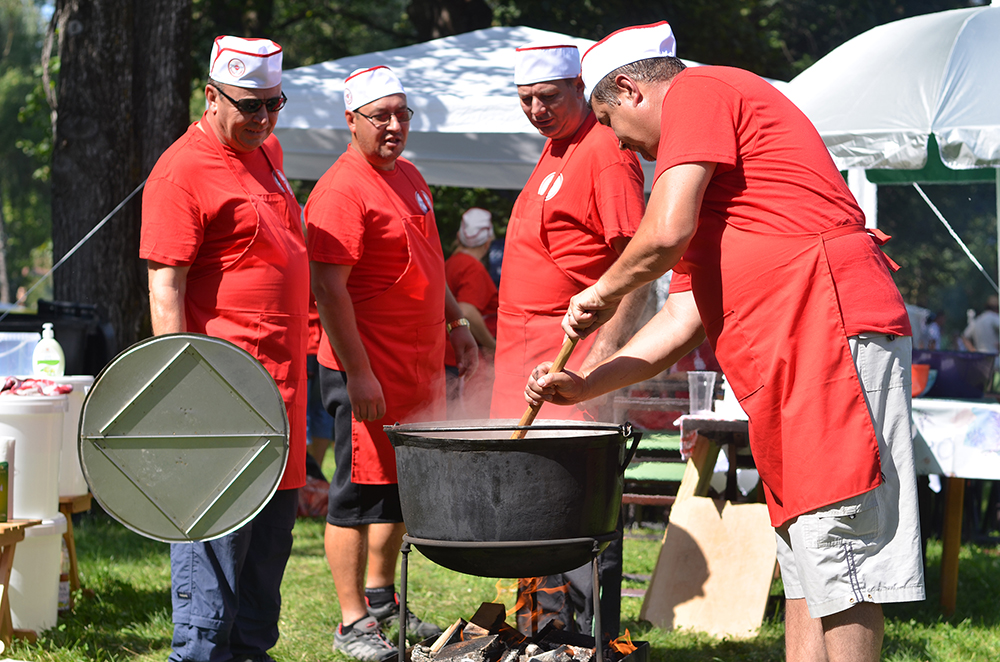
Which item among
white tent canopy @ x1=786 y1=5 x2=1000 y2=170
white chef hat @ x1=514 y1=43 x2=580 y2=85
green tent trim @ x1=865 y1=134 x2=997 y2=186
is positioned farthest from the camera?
green tent trim @ x1=865 y1=134 x2=997 y2=186

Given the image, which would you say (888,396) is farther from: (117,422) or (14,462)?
(14,462)

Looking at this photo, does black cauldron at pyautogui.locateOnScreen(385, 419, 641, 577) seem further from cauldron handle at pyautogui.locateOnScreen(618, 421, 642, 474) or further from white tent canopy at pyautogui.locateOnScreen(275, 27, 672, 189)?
white tent canopy at pyautogui.locateOnScreen(275, 27, 672, 189)

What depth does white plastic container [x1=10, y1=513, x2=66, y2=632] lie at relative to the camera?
387cm

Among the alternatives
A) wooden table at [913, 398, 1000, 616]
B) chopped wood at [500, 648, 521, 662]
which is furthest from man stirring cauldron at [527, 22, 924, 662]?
wooden table at [913, 398, 1000, 616]

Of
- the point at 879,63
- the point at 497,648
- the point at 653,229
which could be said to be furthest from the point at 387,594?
the point at 879,63

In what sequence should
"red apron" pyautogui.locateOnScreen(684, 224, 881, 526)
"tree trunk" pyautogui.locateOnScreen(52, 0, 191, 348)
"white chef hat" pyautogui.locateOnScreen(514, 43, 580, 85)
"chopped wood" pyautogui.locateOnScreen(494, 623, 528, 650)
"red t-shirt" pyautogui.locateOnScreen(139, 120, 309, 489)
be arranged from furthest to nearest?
"tree trunk" pyautogui.locateOnScreen(52, 0, 191, 348), "white chef hat" pyautogui.locateOnScreen(514, 43, 580, 85), "red t-shirt" pyautogui.locateOnScreen(139, 120, 309, 489), "chopped wood" pyautogui.locateOnScreen(494, 623, 528, 650), "red apron" pyautogui.locateOnScreen(684, 224, 881, 526)

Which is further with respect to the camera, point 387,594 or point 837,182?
point 387,594

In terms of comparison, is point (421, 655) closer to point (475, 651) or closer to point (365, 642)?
point (475, 651)

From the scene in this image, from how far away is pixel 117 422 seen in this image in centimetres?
253

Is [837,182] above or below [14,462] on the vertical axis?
above

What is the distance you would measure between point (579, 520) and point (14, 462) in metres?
2.55

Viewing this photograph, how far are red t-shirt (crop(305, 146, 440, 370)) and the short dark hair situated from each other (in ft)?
4.85

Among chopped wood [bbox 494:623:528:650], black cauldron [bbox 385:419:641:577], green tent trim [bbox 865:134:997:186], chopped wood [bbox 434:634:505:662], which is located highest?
green tent trim [bbox 865:134:997:186]

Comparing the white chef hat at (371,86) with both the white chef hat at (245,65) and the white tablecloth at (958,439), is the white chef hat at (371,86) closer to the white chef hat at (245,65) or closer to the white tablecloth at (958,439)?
the white chef hat at (245,65)
